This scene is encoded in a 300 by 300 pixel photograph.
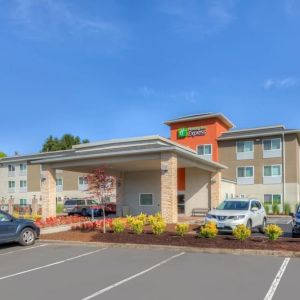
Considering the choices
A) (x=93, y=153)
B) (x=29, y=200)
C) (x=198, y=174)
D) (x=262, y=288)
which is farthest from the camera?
(x=29, y=200)

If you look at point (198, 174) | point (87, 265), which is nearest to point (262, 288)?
point (87, 265)

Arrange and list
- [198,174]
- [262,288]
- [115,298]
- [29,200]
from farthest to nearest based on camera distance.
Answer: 1. [29,200]
2. [198,174]
3. [262,288]
4. [115,298]

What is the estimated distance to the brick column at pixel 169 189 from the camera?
65.8ft

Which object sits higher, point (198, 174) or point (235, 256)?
point (198, 174)

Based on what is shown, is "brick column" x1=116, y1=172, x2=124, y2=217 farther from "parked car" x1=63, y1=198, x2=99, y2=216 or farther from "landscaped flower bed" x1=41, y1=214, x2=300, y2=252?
"landscaped flower bed" x1=41, y1=214, x2=300, y2=252

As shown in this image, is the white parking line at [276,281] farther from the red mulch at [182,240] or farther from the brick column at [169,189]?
the brick column at [169,189]

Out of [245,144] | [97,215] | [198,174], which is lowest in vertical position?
[97,215]

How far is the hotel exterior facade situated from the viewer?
22.6 m

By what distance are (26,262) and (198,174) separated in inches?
837

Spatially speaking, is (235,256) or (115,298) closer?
(115,298)

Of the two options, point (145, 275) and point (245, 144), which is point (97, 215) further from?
point (145, 275)

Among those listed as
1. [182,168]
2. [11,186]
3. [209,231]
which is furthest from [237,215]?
[11,186]

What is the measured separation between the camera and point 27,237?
1447 centimetres

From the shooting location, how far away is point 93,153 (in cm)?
2408
